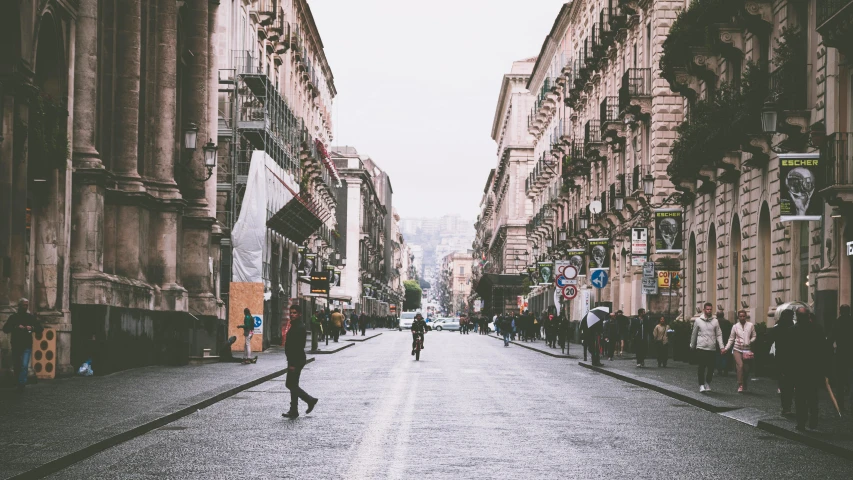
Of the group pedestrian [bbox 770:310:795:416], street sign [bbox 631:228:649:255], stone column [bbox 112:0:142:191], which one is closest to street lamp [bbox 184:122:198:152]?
stone column [bbox 112:0:142:191]

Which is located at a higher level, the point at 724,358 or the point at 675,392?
the point at 724,358

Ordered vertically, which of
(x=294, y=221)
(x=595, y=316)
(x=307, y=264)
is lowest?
(x=595, y=316)

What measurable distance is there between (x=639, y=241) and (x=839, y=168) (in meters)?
18.5

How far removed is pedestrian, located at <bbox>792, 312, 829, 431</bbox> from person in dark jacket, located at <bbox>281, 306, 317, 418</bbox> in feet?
22.3

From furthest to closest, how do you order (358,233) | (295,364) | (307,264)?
(358,233) → (307,264) → (295,364)

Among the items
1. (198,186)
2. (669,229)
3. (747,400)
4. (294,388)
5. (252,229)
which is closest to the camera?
(294,388)

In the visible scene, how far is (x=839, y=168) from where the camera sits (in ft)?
77.1

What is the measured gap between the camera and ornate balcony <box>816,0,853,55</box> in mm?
22656

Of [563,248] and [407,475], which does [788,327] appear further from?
[563,248]

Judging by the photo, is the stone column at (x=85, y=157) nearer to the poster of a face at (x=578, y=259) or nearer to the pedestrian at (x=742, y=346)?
the pedestrian at (x=742, y=346)

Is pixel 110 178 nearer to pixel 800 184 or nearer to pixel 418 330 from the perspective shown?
pixel 418 330

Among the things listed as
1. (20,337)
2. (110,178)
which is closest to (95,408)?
(20,337)

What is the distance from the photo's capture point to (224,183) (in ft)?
162

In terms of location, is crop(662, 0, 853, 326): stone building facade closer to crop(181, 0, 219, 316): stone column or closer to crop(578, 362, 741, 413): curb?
crop(578, 362, 741, 413): curb
